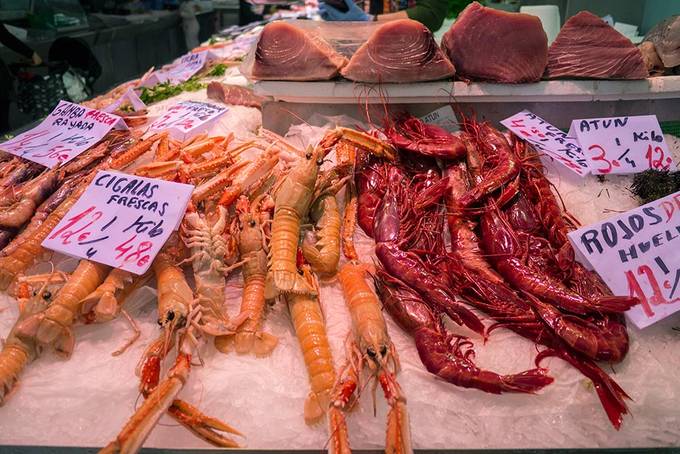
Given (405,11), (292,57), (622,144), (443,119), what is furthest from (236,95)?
(622,144)

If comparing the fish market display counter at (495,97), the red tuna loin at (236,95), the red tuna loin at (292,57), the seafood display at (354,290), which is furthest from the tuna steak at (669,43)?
the red tuna loin at (236,95)

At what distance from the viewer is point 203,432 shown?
4.40 ft

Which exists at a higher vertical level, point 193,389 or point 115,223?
point 115,223

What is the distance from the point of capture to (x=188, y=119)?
2932mm

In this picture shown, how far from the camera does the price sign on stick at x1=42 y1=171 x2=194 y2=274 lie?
71.9 inches

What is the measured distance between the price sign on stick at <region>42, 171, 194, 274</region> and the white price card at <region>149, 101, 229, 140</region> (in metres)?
0.84

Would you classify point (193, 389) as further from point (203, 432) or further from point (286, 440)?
point (286, 440)

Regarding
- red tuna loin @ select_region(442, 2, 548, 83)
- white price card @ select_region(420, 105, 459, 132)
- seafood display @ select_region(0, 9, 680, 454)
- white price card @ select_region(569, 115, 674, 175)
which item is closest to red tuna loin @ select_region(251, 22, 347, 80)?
seafood display @ select_region(0, 9, 680, 454)

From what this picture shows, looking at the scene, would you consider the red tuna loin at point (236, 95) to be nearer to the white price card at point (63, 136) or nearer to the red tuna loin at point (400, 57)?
the white price card at point (63, 136)

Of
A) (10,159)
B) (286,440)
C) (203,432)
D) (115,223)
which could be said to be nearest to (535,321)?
(286,440)

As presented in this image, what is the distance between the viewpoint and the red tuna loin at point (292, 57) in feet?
8.32

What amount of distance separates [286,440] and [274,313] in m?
0.57

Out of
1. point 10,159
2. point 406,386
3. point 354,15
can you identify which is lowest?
point 406,386

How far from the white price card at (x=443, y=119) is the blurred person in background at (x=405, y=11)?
2.16m
